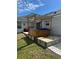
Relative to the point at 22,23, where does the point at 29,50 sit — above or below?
below

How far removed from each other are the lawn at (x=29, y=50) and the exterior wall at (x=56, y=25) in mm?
225

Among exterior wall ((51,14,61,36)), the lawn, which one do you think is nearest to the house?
exterior wall ((51,14,61,36))

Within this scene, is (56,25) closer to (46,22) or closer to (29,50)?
(46,22)

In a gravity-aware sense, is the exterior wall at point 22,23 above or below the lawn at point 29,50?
above

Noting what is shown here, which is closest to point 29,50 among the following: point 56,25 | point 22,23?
point 22,23

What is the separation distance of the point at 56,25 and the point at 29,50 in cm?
41

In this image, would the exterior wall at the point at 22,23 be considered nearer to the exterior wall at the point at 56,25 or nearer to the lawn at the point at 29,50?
the lawn at the point at 29,50

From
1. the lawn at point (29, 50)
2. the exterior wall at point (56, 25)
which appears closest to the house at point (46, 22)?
the exterior wall at point (56, 25)

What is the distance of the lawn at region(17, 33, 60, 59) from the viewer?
1.56m

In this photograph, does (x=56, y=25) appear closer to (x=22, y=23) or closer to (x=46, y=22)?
(x=46, y=22)

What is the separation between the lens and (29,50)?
1582 mm

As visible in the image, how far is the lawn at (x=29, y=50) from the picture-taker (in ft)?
5.13

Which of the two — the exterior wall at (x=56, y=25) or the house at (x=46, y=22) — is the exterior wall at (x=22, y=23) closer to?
the house at (x=46, y=22)
